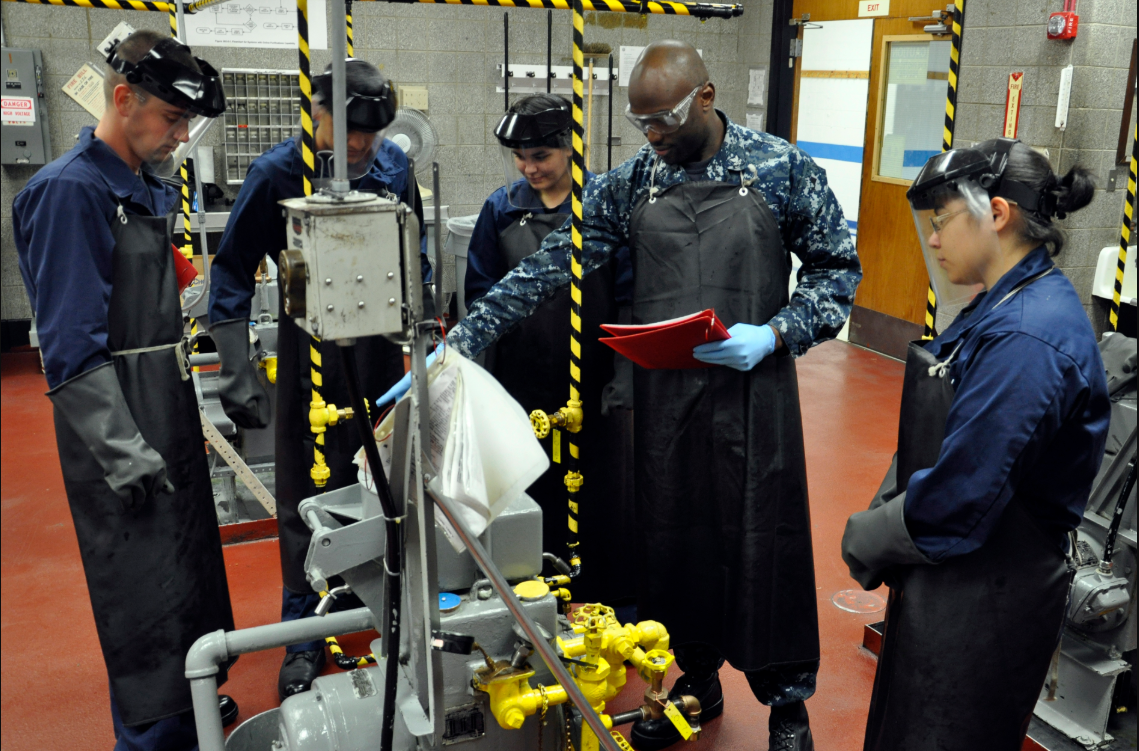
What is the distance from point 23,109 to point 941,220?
5637 millimetres

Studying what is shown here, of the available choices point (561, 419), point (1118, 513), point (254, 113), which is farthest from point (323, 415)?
point (254, 113)

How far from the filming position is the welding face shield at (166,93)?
183 cm

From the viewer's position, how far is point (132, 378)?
76.4 inches

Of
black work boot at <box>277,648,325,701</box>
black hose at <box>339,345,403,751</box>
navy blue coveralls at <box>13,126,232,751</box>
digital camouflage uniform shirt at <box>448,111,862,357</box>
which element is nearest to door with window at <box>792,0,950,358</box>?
digital camouflage uniform shirt at <box>448,111,862,357</box>

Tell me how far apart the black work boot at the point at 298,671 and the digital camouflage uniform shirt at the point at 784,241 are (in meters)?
1.08

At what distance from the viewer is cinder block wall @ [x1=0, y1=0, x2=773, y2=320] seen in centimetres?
573

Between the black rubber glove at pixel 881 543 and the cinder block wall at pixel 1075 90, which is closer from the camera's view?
the black rubber glove at pixel 881 543

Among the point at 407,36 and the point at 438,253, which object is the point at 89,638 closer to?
the point at 438,253

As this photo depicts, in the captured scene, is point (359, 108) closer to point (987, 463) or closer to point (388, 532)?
point (388, 532)

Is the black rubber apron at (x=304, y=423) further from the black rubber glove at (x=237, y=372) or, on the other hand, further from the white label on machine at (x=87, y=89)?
the white label on machine at (x=87, y=89)

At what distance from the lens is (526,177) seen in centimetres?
267

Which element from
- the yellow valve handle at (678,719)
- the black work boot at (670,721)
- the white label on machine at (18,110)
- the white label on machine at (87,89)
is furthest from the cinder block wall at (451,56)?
the yellow valve handle at (678,719)

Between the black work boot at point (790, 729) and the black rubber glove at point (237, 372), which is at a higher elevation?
the black rubber glove at point (237, 372)

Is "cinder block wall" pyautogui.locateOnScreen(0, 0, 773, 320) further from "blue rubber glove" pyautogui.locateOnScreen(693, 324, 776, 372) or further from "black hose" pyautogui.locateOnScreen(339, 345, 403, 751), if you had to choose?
"black hose" pyautogui.locateOnScreen(339, 345, 403, 751)
